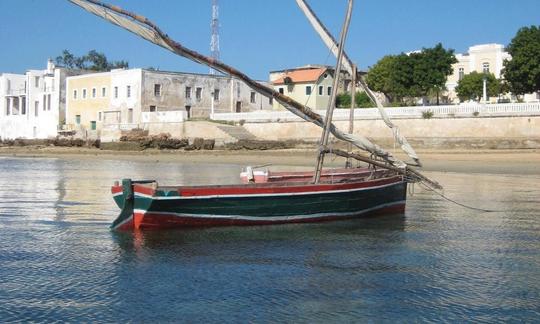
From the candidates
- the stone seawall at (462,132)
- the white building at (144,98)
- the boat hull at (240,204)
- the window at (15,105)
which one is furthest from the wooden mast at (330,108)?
the window at (15,105)

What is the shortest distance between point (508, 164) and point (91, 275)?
99.5 feet

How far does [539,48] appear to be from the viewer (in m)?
50.0

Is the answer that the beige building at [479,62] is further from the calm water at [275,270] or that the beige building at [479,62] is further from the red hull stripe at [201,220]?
the red hull stripe at [201,220]

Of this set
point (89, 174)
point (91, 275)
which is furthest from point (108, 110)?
point (91, 275)

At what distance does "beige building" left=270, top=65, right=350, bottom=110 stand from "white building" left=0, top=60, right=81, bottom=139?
84.5ft

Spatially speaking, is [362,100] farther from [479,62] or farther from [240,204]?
[240,204]

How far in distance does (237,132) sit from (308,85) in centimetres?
1619

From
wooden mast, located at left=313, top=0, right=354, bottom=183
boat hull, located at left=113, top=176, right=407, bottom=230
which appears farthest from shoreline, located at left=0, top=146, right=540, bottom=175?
boat hull, located at left=113, top=176, right=407, bottom=230

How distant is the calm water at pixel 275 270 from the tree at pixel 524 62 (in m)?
34.3

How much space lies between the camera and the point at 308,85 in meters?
70.6

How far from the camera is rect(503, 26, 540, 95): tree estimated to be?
50.4m

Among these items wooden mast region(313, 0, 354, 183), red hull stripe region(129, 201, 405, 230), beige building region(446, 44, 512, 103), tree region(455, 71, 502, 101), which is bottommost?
red hull stripe region(129, 201, 405, 230)

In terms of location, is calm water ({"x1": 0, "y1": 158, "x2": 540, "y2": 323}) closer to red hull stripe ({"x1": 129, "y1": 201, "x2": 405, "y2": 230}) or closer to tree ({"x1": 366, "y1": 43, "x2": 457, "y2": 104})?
red hull stripe ({"x1": 129, "y1": 201, "x2": 405, "y2": 230})

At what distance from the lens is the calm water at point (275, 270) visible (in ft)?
30.4
